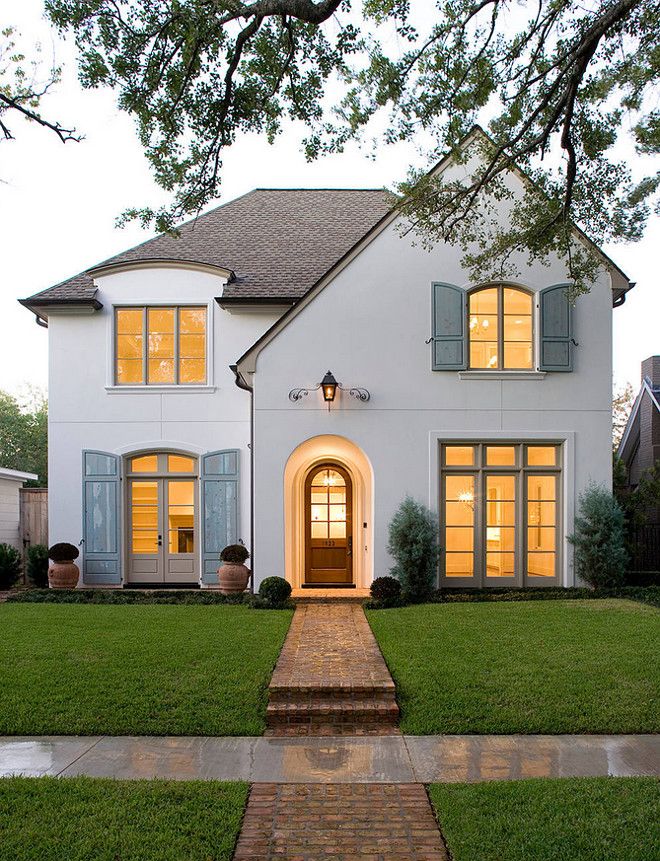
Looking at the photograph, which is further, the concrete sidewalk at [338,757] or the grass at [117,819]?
the concrete sidewalk at [338,757]

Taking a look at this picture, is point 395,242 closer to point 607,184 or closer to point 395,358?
point 395,358

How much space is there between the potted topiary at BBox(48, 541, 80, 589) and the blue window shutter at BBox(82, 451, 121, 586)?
49 centimetres

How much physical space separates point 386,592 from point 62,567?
19.9 ft

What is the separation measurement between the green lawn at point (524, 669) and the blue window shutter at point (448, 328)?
426 centimetres

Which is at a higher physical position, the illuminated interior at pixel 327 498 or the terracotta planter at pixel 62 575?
the illuminated interior at pixel 327 498

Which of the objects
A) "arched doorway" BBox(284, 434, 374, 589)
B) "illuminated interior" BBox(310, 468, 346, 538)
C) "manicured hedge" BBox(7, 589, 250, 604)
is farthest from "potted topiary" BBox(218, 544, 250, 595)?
"illuminated interior" BBox(310, 468, 346, 538)

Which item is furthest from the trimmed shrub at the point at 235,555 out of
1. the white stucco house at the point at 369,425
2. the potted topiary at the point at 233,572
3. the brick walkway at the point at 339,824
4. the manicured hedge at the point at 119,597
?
the brick walkway at the point at 339,824

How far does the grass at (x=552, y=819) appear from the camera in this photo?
3727 millimetres

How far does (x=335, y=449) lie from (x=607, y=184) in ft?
20.7

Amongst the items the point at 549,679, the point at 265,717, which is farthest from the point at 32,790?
the point at 549,679

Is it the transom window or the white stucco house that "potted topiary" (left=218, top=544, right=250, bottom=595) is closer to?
the white stucco house

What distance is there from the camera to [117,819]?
4074 millimetres

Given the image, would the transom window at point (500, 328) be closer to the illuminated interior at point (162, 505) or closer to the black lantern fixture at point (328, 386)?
the black lantern fixture at point (328, 386)

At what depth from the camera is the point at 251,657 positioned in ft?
24.0
